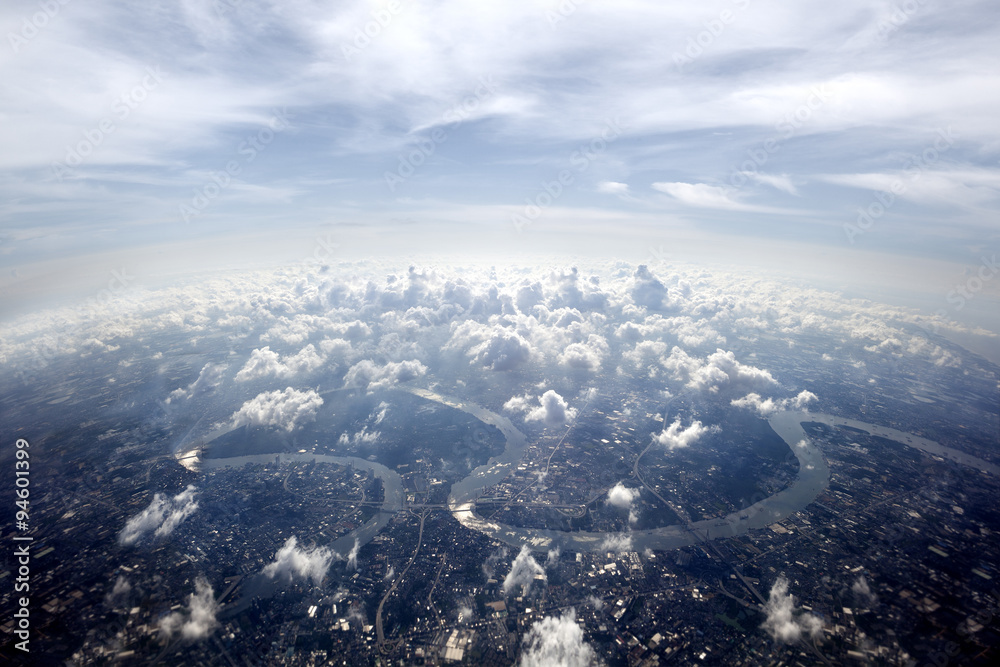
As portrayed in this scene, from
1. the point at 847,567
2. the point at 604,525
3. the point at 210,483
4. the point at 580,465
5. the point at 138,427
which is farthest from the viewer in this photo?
the point at 138,427

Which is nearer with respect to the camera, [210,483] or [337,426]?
[210,483]

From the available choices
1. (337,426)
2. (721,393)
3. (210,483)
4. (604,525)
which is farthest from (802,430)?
(210,483)

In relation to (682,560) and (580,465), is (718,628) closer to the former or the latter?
(682,560)

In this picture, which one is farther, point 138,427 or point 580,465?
point 138,427

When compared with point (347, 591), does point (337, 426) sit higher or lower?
lower

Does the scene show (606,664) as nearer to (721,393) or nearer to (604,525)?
(604,525)

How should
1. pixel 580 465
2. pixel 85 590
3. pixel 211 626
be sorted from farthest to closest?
pixel 580 465
pixel 85 590
pixel 211 626

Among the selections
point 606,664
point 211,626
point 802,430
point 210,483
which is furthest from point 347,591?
point 802,430

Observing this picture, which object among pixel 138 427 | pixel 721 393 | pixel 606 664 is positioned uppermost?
pixel 606 664

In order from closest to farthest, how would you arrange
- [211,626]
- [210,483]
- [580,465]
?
1. [211,626]
2. [210,483]
3. [580,465]

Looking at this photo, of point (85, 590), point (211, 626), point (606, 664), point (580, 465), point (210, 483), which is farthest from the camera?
point (580, 465)
